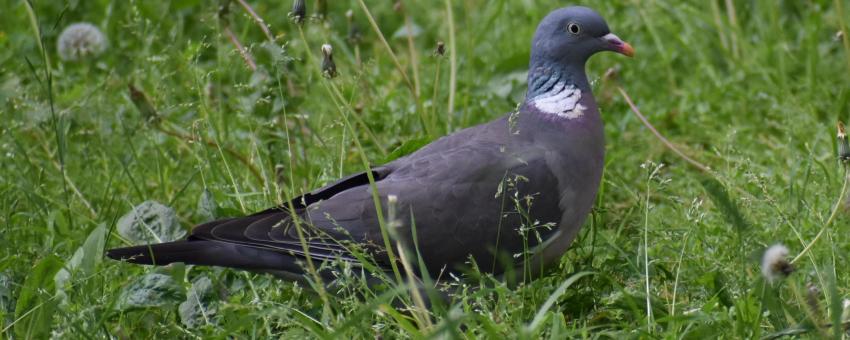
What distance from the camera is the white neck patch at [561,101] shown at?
3295 millimetres

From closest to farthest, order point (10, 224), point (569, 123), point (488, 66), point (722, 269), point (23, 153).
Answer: point (722, 269), point (569, 123), point (10, 224), point (23, 153), point (488, 66)

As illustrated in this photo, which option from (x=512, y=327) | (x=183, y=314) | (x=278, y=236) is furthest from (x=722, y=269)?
(x=183, y=314)

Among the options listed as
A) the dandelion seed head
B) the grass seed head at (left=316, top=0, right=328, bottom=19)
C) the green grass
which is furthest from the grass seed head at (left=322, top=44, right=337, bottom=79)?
the dandelion seed head

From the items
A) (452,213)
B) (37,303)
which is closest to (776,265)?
(452,213)

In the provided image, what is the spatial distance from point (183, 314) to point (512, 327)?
2.80ft

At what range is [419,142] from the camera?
3.63 meters

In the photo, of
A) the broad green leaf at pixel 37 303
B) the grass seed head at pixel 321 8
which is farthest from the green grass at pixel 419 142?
the grass seed head at pixel 321 8

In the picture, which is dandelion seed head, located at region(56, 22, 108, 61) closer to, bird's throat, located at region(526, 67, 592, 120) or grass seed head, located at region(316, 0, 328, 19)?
grass seed head, located at region(316, 0, 328, 19)

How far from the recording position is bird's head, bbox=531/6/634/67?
3.41m

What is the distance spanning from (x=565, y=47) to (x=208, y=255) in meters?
1.13

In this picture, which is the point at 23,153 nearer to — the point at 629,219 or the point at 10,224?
the point at 10,224

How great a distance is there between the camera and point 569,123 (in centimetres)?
325

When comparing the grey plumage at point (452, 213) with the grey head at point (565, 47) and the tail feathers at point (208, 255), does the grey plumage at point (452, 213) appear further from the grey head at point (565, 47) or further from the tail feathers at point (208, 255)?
the grey head at point (565, 47)

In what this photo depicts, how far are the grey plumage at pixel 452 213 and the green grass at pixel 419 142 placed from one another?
10 cm
